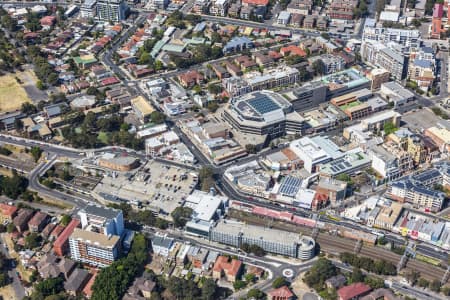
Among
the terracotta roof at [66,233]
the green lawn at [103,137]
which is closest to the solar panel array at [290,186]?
the terracotta roof at [66,233]

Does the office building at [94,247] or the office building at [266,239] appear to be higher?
the office building at [266,239]

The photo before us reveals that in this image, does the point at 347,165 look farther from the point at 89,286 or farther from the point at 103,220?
the point at 89,286

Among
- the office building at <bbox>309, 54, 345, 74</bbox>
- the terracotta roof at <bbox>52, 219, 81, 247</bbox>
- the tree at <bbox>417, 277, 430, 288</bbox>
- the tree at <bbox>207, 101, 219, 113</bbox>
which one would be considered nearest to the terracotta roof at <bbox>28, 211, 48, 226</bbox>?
the terracotta roof at <bbox>52, 219, 81, 247</bbox>

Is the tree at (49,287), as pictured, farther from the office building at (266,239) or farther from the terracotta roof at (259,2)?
the terracotta roof at (259,2)

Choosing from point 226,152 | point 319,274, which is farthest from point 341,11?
point 319,274

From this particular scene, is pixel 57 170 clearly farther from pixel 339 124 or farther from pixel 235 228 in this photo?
pixel 339 124
